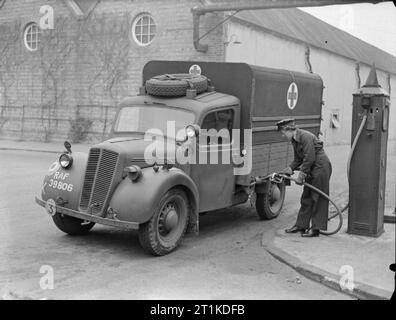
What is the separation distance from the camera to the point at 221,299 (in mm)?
5199

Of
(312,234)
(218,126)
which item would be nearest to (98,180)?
(218,126)

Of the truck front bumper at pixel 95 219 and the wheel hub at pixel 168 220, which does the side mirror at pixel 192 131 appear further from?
the truck front bumper at pixel 95 219

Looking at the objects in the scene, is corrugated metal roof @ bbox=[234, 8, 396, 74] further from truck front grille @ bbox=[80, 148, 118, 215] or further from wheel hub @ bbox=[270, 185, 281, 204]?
truck front grille @ bbox=[80, 148, 118, 215]

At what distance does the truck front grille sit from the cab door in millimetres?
1196

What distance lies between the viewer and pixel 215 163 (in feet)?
25.7

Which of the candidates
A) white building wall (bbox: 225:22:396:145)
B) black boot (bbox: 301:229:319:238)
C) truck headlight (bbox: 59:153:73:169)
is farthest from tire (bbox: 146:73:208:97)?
white building wall (bbox: 225:22:396:145)

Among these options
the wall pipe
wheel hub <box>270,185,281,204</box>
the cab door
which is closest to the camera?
the cab door

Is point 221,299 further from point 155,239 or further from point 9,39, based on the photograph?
point 9,39

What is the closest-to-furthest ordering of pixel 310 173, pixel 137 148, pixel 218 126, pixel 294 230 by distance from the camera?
pixel 137 148 → pixel 310 173 → pixel 294 230 → pixel 218 126

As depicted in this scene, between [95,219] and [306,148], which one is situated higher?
[306,148]

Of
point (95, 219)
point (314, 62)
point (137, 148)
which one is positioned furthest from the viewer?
point (314, 62)

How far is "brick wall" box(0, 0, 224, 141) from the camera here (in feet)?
71.7

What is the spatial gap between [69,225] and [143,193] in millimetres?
1613

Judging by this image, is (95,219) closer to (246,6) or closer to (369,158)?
(369,158)
